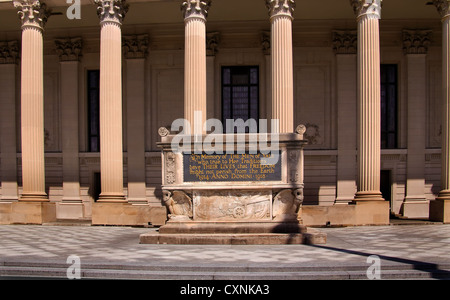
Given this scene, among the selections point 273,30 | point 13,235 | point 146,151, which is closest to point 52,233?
point 13,235

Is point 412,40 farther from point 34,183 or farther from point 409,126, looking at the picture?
point 34,183

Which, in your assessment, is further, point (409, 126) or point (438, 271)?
point (409, 126)

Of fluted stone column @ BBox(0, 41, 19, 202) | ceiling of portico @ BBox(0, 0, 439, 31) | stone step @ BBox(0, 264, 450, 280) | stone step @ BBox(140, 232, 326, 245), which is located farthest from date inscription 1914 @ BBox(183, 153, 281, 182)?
fluted stone column @ BBox(0, 41, 19, 202)

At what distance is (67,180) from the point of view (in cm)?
2717

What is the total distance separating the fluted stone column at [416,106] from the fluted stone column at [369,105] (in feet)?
20.1

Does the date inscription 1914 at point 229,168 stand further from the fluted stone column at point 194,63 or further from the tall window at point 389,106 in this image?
the tall window at point 389,106

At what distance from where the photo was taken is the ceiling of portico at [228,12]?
24.4 metres

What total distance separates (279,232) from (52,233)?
8918mm

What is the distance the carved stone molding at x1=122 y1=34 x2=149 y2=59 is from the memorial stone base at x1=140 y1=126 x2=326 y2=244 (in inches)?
562

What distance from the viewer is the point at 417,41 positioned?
2602cm

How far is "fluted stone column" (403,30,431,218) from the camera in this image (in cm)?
2593

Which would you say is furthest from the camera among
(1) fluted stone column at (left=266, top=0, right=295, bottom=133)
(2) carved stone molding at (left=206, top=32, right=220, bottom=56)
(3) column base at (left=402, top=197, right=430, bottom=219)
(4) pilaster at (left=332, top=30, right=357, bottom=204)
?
(2) carved stone molding at (left=206, top=32, right=220, bottom=56)

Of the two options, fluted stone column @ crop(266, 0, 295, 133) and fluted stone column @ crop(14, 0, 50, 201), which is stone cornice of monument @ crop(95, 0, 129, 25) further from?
fluted stone column @ crop(266, 0, 295, 133)
